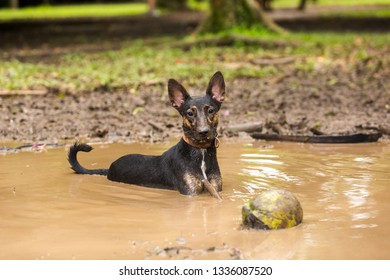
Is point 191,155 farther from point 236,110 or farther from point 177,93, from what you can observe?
point 236,110

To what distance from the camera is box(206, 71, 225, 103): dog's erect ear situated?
808cm

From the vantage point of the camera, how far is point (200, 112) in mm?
7785

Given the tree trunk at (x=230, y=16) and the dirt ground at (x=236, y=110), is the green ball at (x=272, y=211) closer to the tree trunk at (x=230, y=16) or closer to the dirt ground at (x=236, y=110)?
the dirt ground at (x=236, y=110)

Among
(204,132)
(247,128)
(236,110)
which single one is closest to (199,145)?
(204,132)

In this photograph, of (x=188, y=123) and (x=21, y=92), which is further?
(x=21, y=92)

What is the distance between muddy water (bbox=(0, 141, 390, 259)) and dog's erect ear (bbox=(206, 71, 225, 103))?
90 cm

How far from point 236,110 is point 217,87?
525cm

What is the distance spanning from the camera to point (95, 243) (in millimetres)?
6160

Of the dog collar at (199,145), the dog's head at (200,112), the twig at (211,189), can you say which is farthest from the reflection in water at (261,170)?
the dog's head at (200,112)

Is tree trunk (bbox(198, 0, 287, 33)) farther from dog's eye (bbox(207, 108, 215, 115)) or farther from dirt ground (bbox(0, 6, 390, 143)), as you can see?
dog's eye (bbox(207, 108, 215, 115))

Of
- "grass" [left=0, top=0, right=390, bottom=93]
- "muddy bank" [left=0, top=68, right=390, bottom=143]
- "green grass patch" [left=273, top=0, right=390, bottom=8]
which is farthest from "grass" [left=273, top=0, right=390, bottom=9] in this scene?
"muddy bank" [left=0, top=68, right=390, bottom=143]

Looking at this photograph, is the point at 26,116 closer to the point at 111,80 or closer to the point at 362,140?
the point at 111,80

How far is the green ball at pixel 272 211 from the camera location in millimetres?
6441

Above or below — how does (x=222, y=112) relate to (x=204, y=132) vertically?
below
